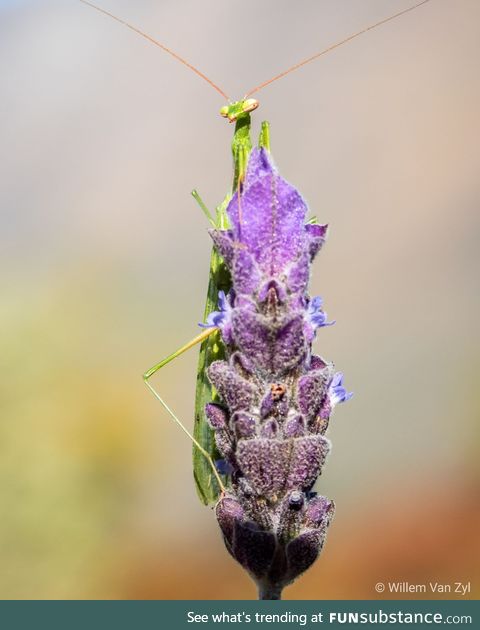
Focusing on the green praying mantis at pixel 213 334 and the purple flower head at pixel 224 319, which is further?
the green praying mantis at pixel 213 334

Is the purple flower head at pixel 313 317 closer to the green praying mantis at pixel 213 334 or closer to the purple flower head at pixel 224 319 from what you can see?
the purple flower head at pixel 224 319

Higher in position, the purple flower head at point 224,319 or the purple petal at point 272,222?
the purple petal at point 272,222

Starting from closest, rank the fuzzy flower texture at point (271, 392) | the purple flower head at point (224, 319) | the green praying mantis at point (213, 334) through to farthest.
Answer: the fuzzy flower texture at point (271, 392), the purple flower head at point (224, 319), the green praying mantis at point (213, 334)

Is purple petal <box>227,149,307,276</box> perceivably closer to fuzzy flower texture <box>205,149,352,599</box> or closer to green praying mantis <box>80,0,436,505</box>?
fuzzy flower texture <box>205,149,352,599</box>

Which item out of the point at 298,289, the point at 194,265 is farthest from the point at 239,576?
the point at 298,289

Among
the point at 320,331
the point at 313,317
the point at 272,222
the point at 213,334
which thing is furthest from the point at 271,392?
the point at 320,331

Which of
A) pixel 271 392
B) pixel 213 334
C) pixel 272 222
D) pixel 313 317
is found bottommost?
pixel 271 392

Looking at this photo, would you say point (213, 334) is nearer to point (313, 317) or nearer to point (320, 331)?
point (313, 317)

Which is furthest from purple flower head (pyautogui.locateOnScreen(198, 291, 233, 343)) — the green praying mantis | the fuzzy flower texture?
the green praying mantis

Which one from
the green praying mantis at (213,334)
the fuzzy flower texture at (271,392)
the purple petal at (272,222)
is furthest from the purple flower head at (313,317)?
the green praying mantis at (213,334)
